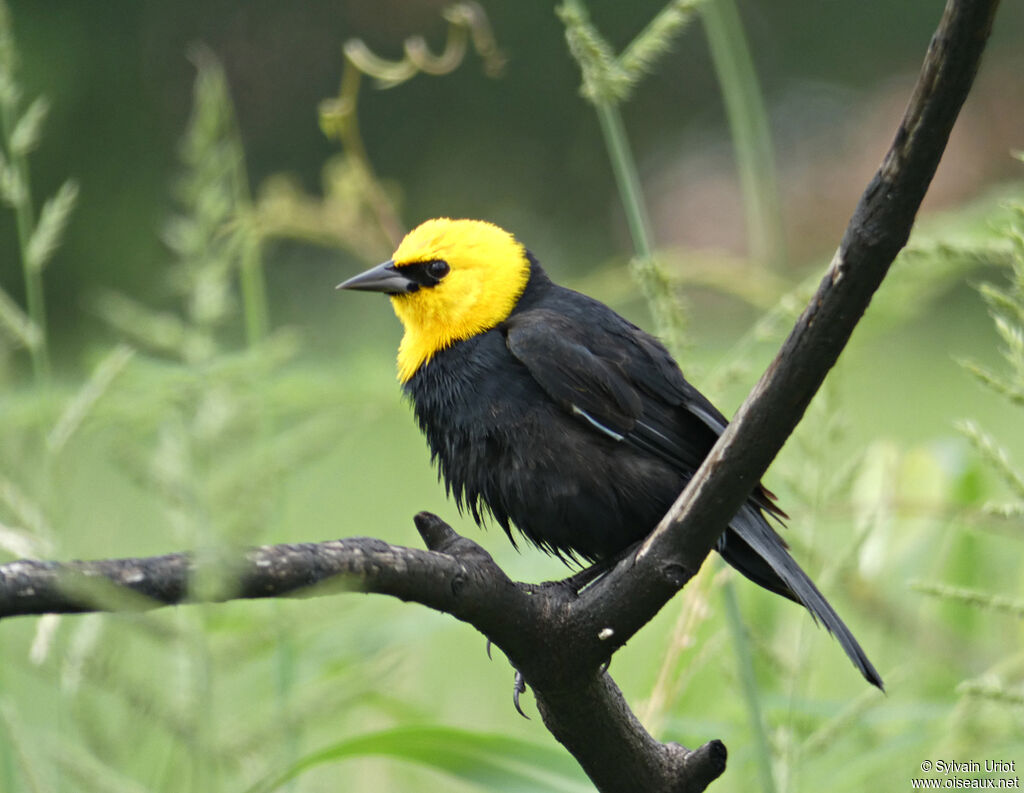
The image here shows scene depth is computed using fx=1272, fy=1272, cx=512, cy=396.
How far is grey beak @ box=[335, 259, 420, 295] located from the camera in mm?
2102

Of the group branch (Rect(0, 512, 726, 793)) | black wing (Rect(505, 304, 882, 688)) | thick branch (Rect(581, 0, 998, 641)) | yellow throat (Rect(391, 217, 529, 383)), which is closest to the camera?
branch (Rect(0, 512, 726, 793))

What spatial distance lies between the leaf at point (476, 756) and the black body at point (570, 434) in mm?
359

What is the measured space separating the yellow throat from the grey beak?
0.5 inches

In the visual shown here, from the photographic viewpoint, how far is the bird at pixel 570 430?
5.77 feet

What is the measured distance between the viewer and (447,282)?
6.79 ft

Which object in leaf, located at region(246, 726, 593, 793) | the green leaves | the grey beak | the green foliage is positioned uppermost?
the green leaves

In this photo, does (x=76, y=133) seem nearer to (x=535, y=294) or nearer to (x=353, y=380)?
(x=353, y=380)

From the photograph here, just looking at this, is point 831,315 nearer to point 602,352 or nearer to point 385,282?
point 602,352

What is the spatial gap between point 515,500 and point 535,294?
0.43m

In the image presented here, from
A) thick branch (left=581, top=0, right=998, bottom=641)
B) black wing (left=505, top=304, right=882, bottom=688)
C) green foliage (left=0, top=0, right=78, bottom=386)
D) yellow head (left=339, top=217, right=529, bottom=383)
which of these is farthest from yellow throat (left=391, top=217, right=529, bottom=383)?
thick branch (left=581, top=0, right=998, bottom=641)

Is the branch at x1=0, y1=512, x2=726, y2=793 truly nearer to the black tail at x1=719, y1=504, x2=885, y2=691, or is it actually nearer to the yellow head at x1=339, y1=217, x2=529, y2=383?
the black tail at x1=719, y1=504, x2=885, y2=691

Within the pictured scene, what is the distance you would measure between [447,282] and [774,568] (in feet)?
2.52

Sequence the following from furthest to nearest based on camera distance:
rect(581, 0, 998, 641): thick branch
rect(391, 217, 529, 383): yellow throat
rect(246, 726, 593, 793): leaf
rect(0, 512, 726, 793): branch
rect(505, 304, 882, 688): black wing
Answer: rect(391, 217, 529, 383): yellow throat, rect(505, 304, 882, 688): black wing, rect(246, 726, 593, 793): leaf, rect(581, 0, 998, 641): thick branch, rect(0, 512, 726, 793): branch

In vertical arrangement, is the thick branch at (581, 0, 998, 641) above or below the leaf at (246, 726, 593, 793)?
above
